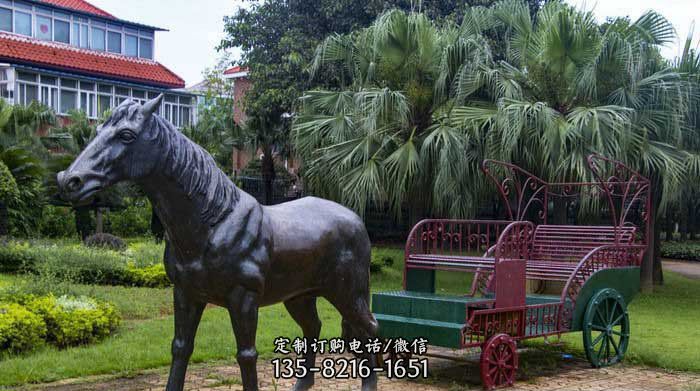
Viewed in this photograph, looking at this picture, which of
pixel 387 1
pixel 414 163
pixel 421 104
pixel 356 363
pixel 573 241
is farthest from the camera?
pixel 387 1

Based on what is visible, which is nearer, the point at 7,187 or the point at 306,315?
the point at 306,315

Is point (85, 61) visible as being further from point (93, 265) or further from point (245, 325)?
point (245, 325)

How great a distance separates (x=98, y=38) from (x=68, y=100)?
12.9 feet

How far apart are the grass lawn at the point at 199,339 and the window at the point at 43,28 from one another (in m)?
19.2

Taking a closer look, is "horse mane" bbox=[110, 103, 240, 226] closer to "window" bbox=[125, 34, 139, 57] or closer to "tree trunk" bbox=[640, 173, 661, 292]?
"tree trunk" bbox=[640, 173, 661, 292]

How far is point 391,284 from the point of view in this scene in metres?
14.6

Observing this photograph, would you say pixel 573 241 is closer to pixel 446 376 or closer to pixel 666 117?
pixel 446 376

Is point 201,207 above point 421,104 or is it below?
below

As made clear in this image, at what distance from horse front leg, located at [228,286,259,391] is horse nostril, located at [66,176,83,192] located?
3.87ft

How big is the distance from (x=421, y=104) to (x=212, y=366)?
744 centimetres

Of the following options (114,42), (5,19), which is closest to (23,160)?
(5,19)

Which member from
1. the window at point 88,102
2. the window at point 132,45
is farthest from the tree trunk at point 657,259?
the window at point 132,45

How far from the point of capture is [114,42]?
3284 centimetres

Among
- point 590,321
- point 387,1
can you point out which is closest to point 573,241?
point 590,321
